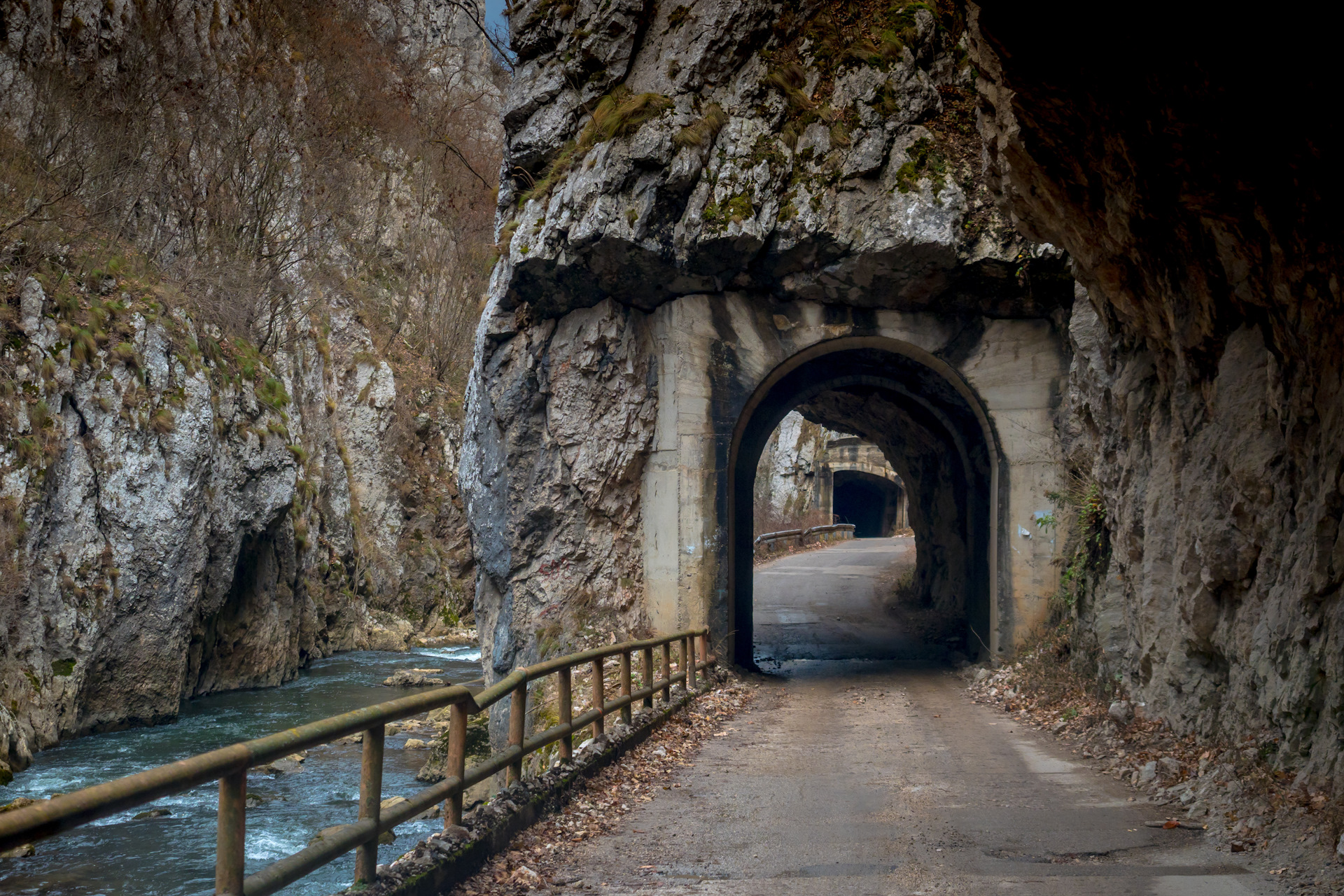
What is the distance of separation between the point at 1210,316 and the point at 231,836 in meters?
6.90

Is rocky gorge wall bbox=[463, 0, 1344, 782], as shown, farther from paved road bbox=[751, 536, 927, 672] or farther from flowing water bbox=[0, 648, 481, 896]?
→ paved road bbox=[751, 536, 927, 672]

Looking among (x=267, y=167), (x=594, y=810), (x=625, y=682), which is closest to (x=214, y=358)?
(x=267, y=167)

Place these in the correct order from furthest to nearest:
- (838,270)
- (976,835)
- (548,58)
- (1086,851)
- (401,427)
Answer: (401,427) → (548,58) → (838,270) → (976,835) → (1086,851)

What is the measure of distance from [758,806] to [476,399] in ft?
31.9

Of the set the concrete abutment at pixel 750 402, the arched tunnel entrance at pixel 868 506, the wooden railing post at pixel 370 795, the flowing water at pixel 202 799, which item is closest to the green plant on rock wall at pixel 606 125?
the concrete abutment at pixel 750 402

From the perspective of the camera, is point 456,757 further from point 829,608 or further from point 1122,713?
point 829,608

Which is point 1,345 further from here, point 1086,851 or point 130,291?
point 1086,851

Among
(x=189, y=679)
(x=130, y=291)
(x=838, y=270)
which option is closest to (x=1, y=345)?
(x=130, y=291)

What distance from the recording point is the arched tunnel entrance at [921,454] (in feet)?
48.2

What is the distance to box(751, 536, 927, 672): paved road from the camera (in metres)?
17.8

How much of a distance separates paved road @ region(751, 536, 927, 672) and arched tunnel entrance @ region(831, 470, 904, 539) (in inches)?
461

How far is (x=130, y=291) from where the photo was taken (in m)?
18.1

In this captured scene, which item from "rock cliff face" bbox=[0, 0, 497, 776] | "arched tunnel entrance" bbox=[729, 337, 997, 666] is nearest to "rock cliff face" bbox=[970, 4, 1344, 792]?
"arched tunnel entrance" bbox=[729, 337, 997, 666]

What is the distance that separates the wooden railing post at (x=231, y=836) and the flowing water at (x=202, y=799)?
4267 mm
